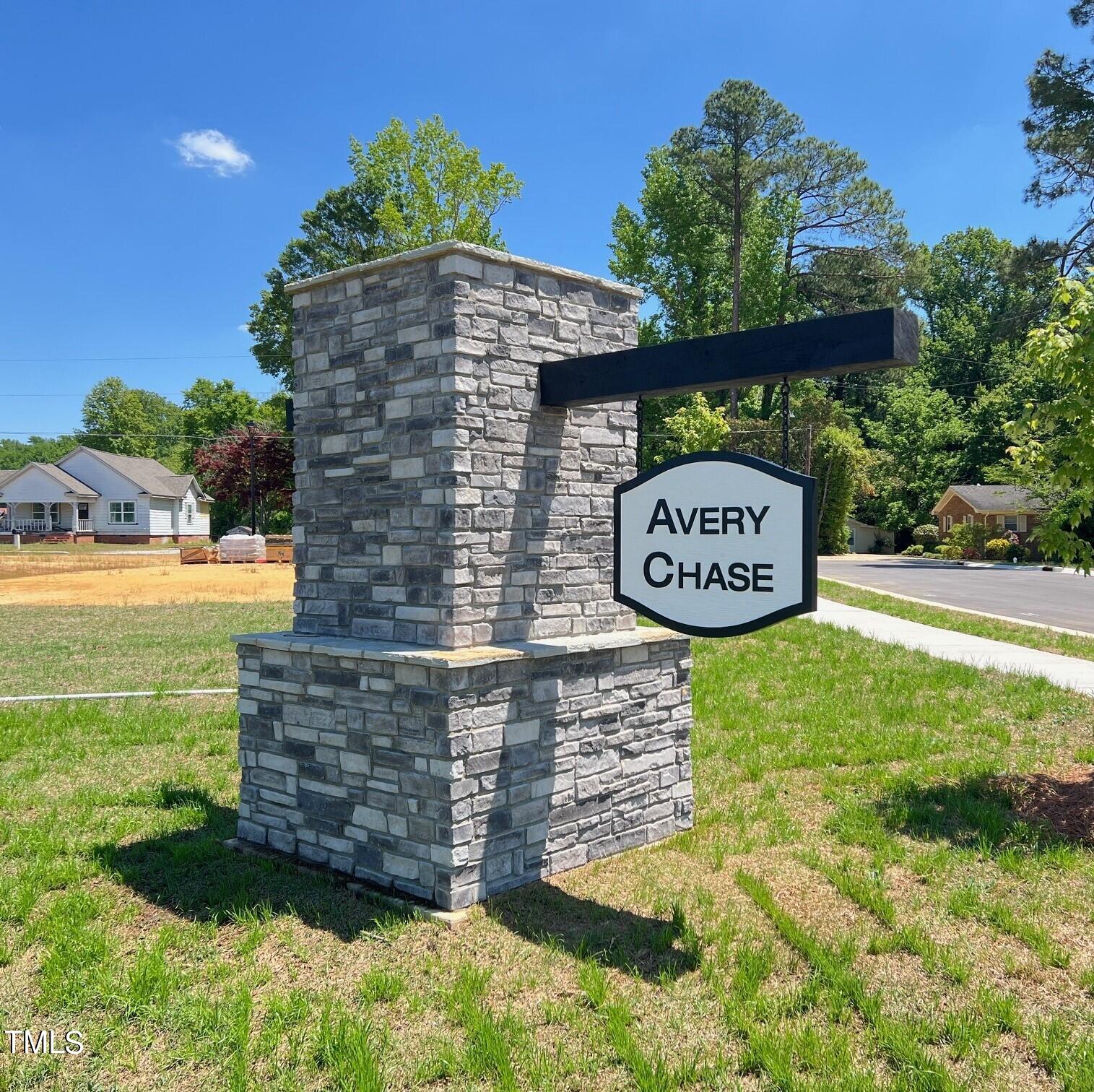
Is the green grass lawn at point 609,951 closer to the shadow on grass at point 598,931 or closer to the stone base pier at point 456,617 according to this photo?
the shadow on grass at point 598,931

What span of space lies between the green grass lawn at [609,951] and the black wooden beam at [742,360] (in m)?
2.74

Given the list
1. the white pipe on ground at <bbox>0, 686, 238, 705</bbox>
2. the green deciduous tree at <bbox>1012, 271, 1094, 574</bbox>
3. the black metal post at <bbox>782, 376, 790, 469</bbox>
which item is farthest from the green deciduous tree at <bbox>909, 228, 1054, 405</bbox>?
the black metal post at <bbox>782, 376, 790, 469</bbox>

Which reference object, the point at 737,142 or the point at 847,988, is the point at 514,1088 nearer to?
the point at 847,988

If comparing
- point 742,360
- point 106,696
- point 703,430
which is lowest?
point 106,696

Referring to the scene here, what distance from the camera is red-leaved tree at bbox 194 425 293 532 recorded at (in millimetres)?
44000

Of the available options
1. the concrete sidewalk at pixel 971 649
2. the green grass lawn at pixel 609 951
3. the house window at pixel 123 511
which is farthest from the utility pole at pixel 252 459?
the green grass lawn at pixel 609 951

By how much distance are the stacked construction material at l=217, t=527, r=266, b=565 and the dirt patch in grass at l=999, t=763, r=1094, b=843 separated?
30354 millimetres

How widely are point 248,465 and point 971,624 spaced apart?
122ft

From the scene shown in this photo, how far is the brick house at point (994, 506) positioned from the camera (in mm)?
40062

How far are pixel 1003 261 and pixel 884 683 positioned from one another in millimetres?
27702

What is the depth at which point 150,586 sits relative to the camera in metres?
24.4

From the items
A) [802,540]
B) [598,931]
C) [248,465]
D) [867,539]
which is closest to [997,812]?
[802,540]

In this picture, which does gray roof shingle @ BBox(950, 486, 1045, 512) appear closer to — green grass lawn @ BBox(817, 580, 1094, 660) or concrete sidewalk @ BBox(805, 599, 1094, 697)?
green grass lawn @ BBox(817, 580, 1094, 660)

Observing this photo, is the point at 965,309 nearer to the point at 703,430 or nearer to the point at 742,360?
the point at 703,430
